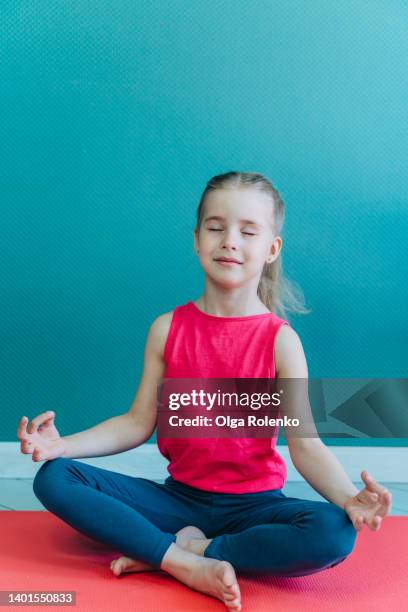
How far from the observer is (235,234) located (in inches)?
49.3

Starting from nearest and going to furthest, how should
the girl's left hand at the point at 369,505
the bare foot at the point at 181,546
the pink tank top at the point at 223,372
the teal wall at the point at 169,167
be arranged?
the girl's left hand at the point at 369,505 < the bare foot at the point at 181,546 < the pink tank top at the point at 223,372 < the teal wall at the point at 169,167

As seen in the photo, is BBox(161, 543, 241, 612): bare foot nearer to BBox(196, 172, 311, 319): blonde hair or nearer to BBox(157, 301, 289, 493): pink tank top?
BBox(157, 301, 289, 493): pink tank top

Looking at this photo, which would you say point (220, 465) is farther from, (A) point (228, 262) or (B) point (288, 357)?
(A) point (228, 262)

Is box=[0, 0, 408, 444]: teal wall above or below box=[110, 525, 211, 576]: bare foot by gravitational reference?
above

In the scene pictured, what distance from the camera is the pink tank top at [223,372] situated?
4.06ft

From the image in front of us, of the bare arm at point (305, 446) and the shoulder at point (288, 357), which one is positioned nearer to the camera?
the bare arm at point (305, 446)

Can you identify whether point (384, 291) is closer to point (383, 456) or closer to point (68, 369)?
point (383, 456)

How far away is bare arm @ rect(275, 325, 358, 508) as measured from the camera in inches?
44.3

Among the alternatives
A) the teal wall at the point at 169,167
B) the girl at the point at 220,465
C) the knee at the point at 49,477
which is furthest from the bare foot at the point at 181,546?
the teal wall at the point at 169,167

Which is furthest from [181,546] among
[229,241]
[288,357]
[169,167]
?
[169,167]

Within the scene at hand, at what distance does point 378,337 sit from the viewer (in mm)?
1954

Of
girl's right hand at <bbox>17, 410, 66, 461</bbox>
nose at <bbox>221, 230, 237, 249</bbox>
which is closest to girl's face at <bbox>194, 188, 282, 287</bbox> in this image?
nose at <bbox>221, 230, 237, 249</bbox>

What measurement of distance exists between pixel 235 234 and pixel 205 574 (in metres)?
0.50

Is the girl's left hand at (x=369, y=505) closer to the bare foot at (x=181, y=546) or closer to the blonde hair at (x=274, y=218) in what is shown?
the bare foot at (x=181, y=546)
